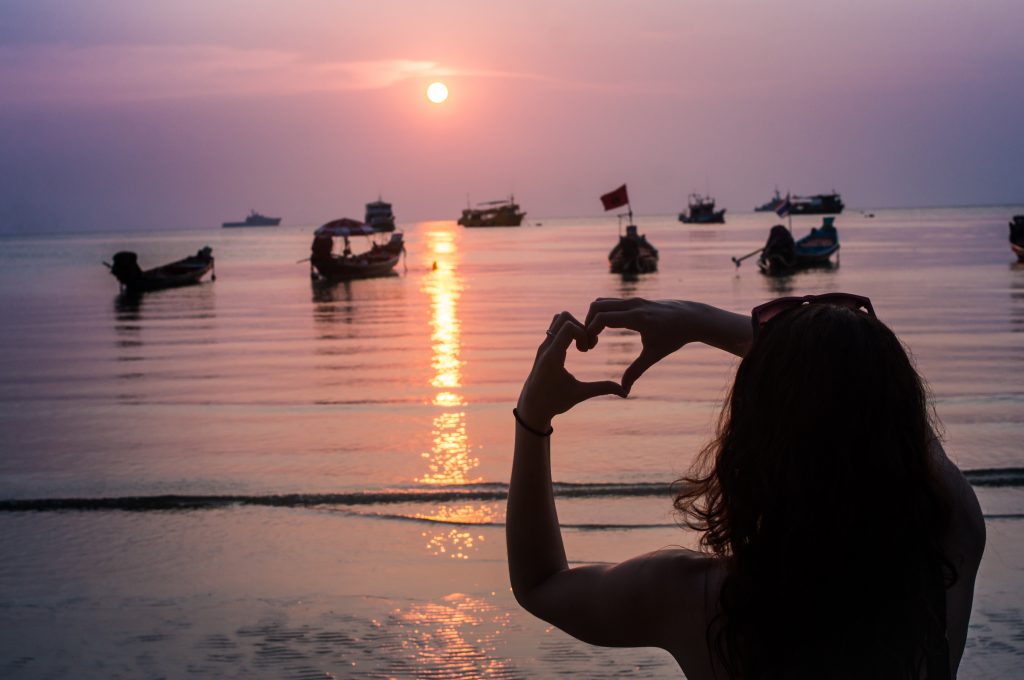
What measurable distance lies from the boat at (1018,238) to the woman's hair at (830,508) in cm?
4806

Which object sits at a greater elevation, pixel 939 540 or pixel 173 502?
pixel 939 540

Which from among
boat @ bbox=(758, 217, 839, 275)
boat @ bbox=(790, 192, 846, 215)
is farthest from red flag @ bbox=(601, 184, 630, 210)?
boat @ bbox=(790, 192, 846, 215)

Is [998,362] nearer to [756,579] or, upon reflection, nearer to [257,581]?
[257,581]

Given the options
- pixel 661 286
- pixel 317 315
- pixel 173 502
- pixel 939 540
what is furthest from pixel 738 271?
pixel 939 540

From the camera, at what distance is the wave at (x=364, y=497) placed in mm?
7086

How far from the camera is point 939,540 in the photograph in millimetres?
1415

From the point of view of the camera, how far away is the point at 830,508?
1302 mm

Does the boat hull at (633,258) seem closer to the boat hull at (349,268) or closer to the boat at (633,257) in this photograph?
the boat at (633,257)

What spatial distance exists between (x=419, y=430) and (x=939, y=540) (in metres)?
8.53

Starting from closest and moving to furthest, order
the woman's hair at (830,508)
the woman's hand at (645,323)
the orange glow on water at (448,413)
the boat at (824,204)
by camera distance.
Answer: the woman's hair at (830,508) < the woman's hand at (645,323) < the orange glow on water at (448,413) < the boat at (824,204)

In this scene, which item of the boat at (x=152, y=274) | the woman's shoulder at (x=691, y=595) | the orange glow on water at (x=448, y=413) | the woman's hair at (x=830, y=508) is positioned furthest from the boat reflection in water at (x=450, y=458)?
the boat at (x=152, y=274)

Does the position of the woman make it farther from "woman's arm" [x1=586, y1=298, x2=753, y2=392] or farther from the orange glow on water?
the orange glow on water

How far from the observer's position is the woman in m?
1.30

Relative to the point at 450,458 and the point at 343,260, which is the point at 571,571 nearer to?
the point at 450,458
